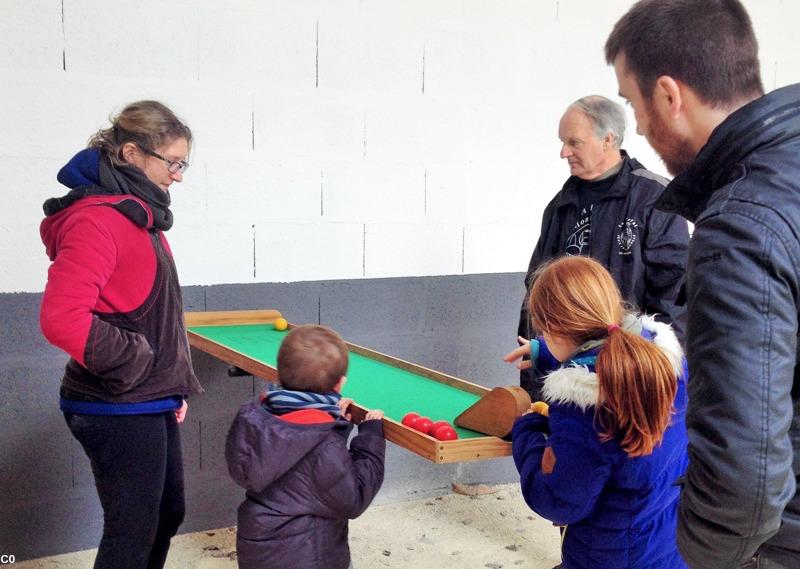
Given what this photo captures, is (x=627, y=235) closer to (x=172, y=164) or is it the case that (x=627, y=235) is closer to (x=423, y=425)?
(x=423, y=425)

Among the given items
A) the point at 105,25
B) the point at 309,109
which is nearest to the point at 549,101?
the point at 309,109

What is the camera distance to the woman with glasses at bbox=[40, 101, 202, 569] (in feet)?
6.29

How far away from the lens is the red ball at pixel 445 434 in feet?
5.96

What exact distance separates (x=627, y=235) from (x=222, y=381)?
1.55 metres

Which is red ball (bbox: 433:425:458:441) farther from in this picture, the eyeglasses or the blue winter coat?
the eyeglasses

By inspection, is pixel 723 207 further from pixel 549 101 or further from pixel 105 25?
pixel 549 101

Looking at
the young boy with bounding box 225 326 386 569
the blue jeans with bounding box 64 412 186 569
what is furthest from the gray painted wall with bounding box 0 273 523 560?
the young boy with bounding box 225 326 386 569

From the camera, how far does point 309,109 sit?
319cm

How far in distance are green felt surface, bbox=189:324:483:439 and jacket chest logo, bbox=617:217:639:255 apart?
65cm

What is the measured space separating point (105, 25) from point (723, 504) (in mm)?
2525

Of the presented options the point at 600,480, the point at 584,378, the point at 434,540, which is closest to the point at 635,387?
the point at 584,378

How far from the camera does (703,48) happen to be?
1.06 meters

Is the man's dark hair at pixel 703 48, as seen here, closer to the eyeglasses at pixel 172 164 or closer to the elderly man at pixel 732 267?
the elderly man at pixel 732 267

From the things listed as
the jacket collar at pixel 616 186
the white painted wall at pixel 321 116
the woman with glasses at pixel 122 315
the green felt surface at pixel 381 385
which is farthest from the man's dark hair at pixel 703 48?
the white painted wall at pixel 321 116
